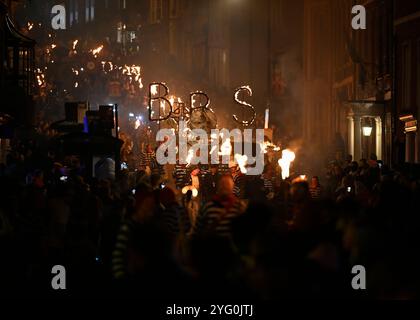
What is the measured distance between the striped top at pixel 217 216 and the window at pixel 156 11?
11099cm

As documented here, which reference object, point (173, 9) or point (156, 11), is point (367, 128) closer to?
point (173, 9)

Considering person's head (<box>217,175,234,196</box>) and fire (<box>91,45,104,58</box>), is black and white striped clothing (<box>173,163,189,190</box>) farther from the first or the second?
fire (<box>91,45,104,58</box>)

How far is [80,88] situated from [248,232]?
260ft

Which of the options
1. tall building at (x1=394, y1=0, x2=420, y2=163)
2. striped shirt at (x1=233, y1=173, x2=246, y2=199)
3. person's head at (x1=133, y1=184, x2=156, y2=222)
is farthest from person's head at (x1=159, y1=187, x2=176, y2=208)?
tall building at (x1=394, y1=0, x2=420, y2=163)

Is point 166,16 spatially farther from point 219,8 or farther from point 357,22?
point 357,22

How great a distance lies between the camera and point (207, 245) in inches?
288

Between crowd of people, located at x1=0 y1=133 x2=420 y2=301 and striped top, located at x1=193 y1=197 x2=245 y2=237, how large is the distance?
13 millimetres

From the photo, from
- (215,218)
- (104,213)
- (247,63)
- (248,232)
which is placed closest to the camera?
(248,232)

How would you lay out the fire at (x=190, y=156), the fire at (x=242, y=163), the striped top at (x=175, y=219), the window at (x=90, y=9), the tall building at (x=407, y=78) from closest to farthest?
the striped top at (x=175, y=219)
the fire at (x=242, y=163)
the tall building at (x=407, y=78)
the fire at (x=190, y=156)
the window at (x=90, y=9)

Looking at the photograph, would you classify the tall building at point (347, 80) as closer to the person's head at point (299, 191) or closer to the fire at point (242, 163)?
the fire at point (242, 163)

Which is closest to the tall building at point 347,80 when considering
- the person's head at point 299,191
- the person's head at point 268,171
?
the person's head at point 268,171

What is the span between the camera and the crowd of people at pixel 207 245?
287 inches
